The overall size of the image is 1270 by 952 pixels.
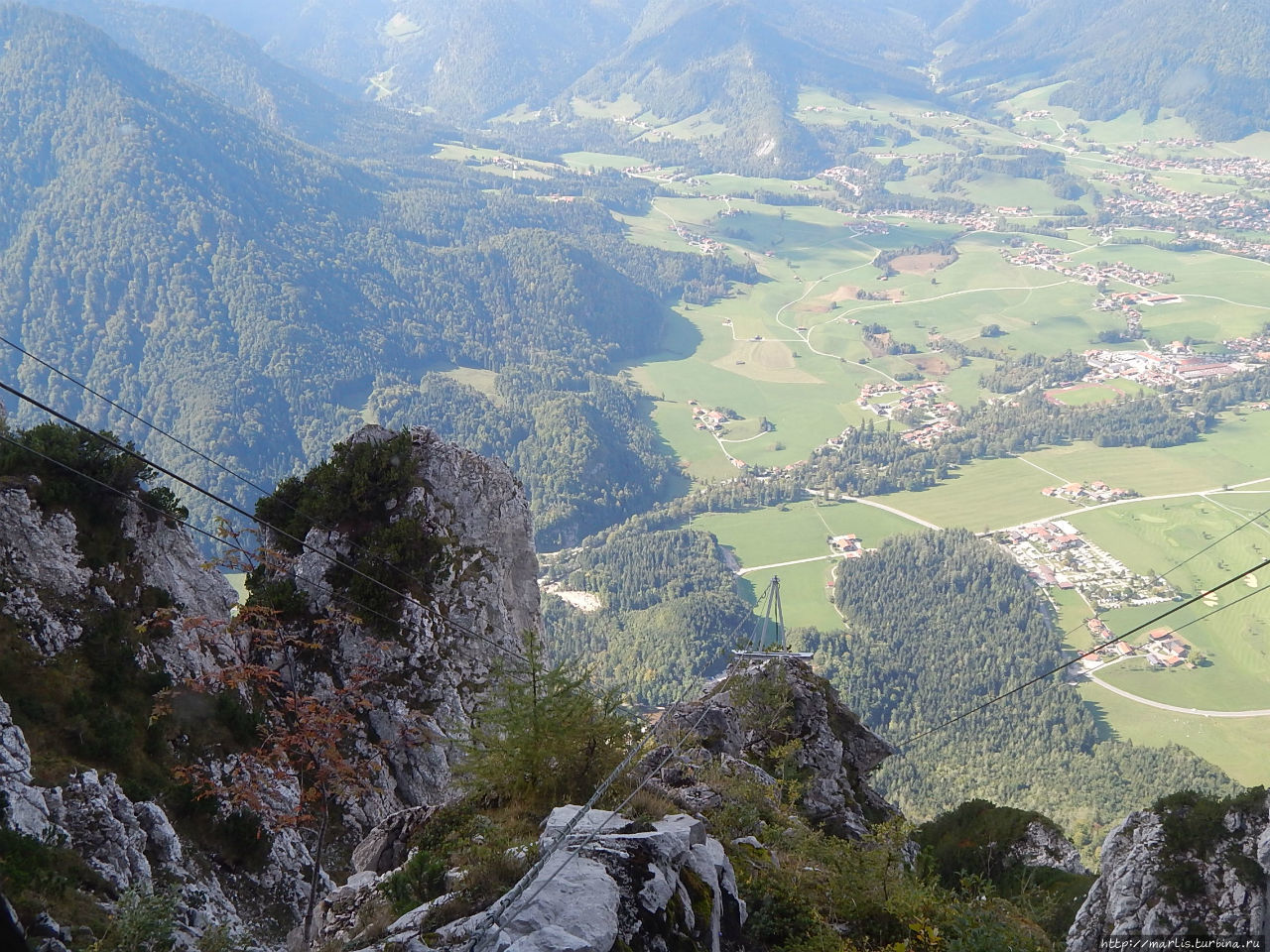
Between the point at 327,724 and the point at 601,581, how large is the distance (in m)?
119

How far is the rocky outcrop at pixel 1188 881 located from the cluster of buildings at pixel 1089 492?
481 ft

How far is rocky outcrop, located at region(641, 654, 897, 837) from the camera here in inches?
738

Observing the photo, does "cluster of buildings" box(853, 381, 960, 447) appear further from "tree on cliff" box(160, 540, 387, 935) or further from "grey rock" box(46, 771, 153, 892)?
"grey rock" box(46, 771, 153, 892)

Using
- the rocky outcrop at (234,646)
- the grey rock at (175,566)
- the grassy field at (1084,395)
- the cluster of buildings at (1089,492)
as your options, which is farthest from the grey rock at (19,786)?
the grassy field at (1084,395)

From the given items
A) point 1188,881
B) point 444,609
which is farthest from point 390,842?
point 1188,881

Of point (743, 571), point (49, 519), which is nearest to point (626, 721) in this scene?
point (49, 519)

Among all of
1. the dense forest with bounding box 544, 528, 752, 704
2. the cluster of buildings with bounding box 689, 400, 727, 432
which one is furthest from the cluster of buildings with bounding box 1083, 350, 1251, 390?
the dense forest with bounding box 544, 528, 752, 704

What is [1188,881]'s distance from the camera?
12547 millimetres

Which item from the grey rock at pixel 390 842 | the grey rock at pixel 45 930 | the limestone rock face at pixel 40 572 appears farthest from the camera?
the limestone rock face at pixel 40 572

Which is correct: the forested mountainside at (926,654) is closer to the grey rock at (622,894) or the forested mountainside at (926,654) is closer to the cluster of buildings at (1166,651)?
the cluster of buildings at (1166,651)

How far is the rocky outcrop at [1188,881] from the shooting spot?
12.0 m

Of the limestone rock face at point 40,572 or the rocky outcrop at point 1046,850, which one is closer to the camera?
the limestone rock face at point 40,572

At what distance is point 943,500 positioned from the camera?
5945 inches

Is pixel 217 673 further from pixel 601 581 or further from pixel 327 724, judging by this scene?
pixel 601 581
